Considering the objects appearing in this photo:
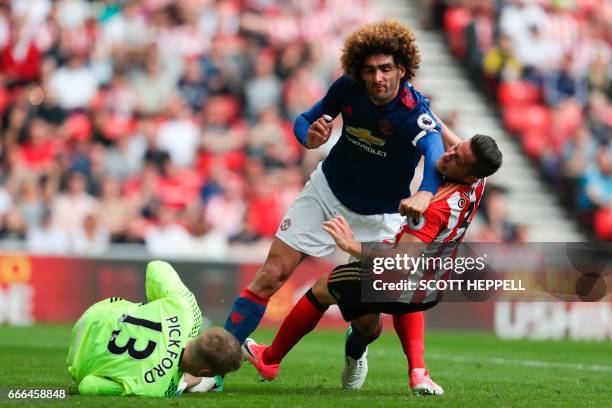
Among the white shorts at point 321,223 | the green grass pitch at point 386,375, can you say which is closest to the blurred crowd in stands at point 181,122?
the green grass pitch at point 386,375

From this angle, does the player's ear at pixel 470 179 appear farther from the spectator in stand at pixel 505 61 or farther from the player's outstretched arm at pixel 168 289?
the spectator in stand at pixel 505 61

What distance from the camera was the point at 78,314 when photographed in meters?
15.5

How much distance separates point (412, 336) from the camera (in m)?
7.92

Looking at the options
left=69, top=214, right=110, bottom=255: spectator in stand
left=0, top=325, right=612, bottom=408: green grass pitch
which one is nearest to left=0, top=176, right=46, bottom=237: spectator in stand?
left=69, top=214, right=110, bottom=255: spectator in stand

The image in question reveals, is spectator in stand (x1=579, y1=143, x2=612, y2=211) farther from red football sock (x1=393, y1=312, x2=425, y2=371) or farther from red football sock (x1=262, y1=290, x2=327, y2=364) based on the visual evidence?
red football sock (x1=262, y1=290, x2=327, y2=364)

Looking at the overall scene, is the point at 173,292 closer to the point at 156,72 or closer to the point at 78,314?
the point at 78,314

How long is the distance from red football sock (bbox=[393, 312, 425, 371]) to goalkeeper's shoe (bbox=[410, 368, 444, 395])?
0.05m

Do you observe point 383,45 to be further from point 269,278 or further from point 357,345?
point 357,345

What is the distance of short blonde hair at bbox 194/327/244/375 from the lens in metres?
6.83

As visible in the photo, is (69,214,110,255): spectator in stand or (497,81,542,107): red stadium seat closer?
(69,214,110,255): spectator in stand

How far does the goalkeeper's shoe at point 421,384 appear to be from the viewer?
7.71m

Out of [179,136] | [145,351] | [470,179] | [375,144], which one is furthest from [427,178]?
[179,136]

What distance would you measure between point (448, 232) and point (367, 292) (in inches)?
24.7

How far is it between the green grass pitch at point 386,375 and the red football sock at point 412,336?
0.23m
